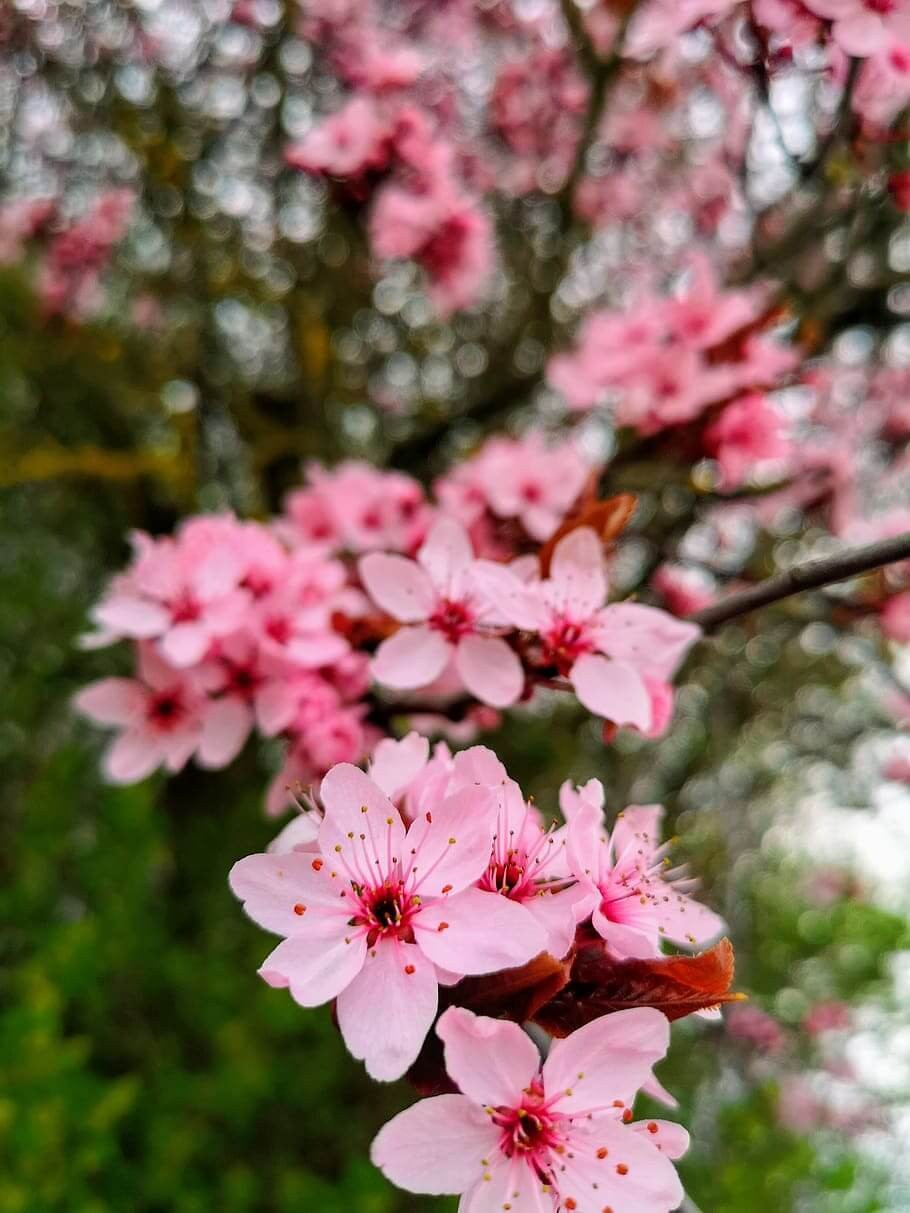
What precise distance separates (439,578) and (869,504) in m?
1.82

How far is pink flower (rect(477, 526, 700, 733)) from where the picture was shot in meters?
1.04

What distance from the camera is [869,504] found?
254cm

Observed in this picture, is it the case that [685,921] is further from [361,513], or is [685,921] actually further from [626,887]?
[361,513]

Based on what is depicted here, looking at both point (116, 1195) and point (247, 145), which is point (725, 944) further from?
point (247, 145)

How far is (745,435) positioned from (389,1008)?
50.8 inches

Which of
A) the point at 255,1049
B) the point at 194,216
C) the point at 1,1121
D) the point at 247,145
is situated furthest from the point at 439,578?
the point at 247,145

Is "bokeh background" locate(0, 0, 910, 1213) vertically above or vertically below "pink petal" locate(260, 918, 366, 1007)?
below

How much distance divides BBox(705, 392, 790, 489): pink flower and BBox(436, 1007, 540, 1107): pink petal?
1237 millimetres

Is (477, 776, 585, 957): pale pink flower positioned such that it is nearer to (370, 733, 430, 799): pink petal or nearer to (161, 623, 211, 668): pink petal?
(370, 733, 430, 799): pink petal

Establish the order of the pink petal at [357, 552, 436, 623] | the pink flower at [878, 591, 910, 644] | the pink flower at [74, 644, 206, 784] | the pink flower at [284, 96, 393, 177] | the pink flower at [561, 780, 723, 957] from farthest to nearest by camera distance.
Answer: the pink flower at [284, 96, 393, 177]
the pink flower at [878, 591, 910, 644]
the pink flower at [74, 644, 206, 784]
the pink petal at [357, 552, 436, 623]
the pink flower at [561, 780, 723, 957]

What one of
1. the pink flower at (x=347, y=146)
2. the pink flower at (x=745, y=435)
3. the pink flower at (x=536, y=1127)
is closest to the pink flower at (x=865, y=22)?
the pink flower at (x=745, y=435)

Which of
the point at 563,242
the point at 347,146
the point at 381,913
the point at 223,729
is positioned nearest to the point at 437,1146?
the point at 381,913

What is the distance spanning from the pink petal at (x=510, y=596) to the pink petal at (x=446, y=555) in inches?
4.9

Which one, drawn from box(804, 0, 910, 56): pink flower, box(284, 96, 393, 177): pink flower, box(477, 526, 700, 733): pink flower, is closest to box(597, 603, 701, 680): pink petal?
box(477, 526, 700, 733): pink flower
